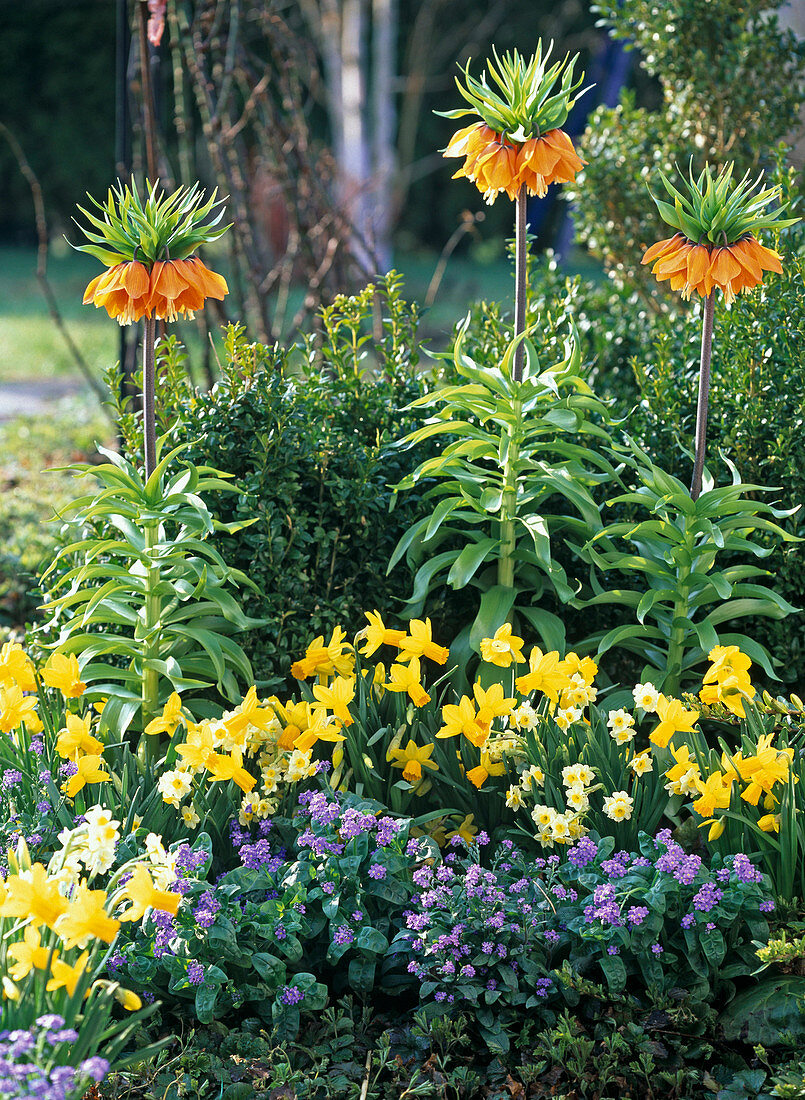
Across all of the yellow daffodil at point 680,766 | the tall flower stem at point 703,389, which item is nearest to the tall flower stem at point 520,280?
the tall flower stem at point 703,389

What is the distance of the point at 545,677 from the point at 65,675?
3.53 ft

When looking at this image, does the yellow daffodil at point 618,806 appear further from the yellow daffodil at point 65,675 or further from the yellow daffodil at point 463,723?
the yellow daffodil at point 65,675

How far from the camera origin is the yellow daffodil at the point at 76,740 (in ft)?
7.72

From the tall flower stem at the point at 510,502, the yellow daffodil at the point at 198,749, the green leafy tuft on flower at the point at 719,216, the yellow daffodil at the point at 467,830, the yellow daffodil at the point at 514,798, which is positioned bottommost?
the yellow daffodil at the point at 467,830

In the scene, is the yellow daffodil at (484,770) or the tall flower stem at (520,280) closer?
the yellow daffodil at (484,770)

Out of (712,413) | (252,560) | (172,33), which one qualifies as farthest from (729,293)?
(172,33)

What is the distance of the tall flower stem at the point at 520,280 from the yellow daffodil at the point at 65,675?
1.29 m

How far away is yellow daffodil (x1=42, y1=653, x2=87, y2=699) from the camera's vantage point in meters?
2.44

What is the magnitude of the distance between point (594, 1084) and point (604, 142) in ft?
11.7

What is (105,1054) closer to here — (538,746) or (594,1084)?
(594,1084)

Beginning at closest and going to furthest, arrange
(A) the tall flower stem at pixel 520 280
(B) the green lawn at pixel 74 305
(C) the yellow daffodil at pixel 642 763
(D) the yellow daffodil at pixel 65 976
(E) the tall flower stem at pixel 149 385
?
(D) the yellow daffodil at pixel 65 976, (C) the yellow daffodil at pixel 642 763, (E) the tall flower stem at pixel 149 385, (A) the tall flower stem at pixel 520 280, (B) the green lawn at pixel 74 305

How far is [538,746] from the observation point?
2334mm

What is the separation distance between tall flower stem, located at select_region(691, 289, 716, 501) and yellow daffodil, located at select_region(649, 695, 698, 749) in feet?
2.07

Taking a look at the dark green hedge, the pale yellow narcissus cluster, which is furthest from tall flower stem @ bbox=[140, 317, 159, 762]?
the dark green hedge
